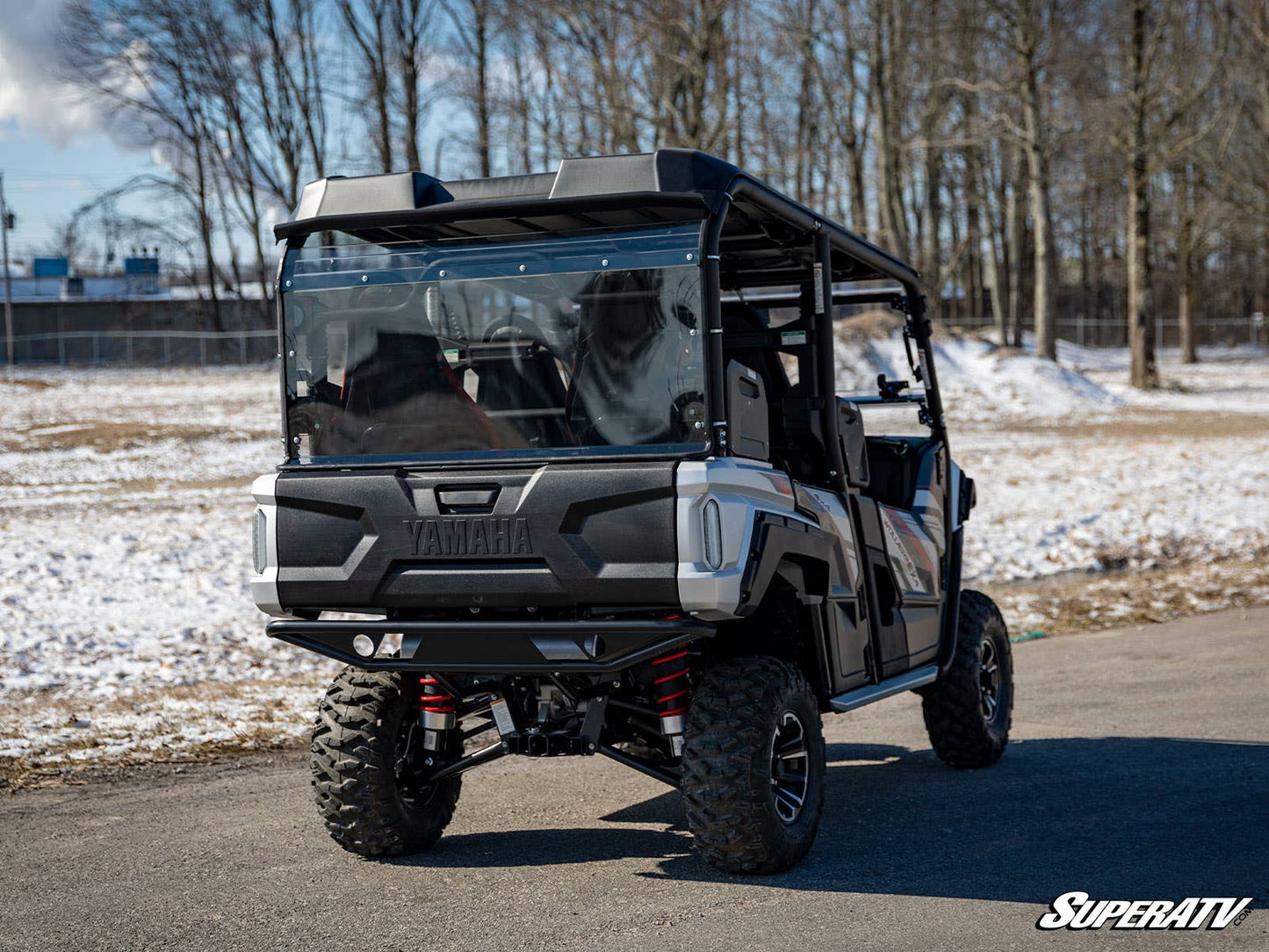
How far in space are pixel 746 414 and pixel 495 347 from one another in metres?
0.95

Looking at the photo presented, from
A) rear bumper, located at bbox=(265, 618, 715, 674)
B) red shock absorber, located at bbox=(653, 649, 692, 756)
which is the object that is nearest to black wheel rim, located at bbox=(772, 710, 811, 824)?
red shock absorber, located at bbox=(653, 649, 692, 756)

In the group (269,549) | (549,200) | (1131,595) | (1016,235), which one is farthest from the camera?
(1016,235)

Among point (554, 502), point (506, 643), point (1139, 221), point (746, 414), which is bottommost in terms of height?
point (506, 643)

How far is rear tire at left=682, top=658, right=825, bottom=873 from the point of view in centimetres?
495

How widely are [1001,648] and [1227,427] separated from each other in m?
21.3

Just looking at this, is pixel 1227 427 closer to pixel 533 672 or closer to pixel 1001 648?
pixel 1001 648

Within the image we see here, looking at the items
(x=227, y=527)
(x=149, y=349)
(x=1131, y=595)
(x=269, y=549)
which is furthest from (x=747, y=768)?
(x=149, y=349)

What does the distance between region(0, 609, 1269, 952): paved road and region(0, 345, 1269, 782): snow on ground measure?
5.08 feet

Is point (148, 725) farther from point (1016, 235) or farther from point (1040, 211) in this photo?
point (1016, 235)

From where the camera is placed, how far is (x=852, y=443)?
→ 5.91 m

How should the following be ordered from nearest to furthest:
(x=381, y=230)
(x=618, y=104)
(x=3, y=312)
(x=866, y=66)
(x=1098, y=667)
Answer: (x=381, y=230)
(x=1098, y=667)
(x=618, y=104)
(x=866, y=66)
(x=3, y=312)

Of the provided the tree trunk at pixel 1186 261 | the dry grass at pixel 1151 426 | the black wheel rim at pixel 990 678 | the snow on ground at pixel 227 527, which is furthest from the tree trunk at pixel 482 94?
the black wheel rim at pixel 990 678

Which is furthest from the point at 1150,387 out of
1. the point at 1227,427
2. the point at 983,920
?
the point at 983,920

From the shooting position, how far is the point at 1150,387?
117 ft
